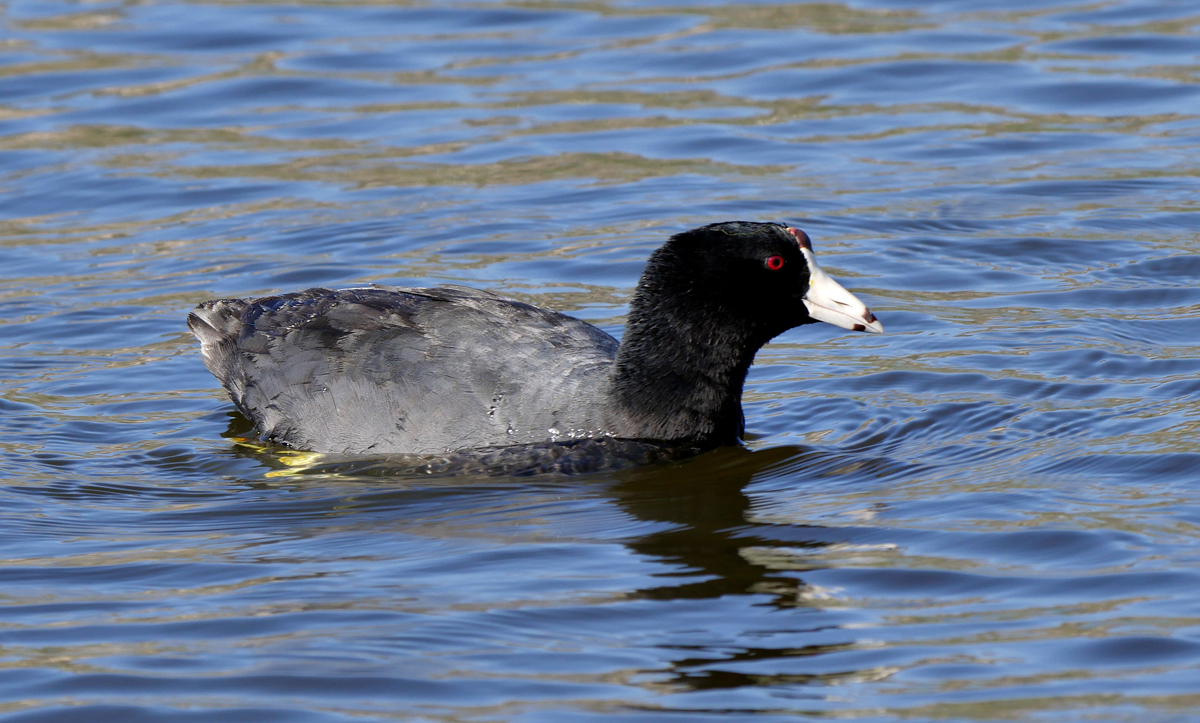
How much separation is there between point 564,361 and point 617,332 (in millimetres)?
1712

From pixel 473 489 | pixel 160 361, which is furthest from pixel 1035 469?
pixel 160 361

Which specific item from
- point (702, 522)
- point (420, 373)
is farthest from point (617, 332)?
point (702, 522)

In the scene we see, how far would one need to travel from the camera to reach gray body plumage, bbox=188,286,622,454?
7109mm

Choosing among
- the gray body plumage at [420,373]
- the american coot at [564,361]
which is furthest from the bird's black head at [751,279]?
the gray body plumage at [420,373]

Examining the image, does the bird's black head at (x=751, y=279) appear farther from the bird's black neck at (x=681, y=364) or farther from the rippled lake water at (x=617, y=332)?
the rippled lake water at (x=617, y=332)

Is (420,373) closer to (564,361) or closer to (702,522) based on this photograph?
(564,361)

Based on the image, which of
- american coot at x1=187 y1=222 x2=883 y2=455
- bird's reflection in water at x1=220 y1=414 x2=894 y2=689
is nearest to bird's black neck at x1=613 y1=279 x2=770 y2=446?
american coot at x1=187 y1=222 x2=883 y2=455

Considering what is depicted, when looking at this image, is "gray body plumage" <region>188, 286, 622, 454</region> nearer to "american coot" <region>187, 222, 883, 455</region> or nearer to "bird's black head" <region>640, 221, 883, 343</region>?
"american coot" <region>187, 222, 883, 455</region>

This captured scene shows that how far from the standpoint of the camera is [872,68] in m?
14.0

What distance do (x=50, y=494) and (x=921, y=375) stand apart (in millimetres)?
3965

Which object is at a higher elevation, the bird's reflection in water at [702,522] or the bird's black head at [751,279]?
the bird's black head at [751,279]

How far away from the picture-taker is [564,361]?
7.26 metres

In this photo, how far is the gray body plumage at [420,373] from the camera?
280 inches

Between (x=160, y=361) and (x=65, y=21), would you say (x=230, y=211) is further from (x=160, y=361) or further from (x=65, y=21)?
(x=65, y=21)
